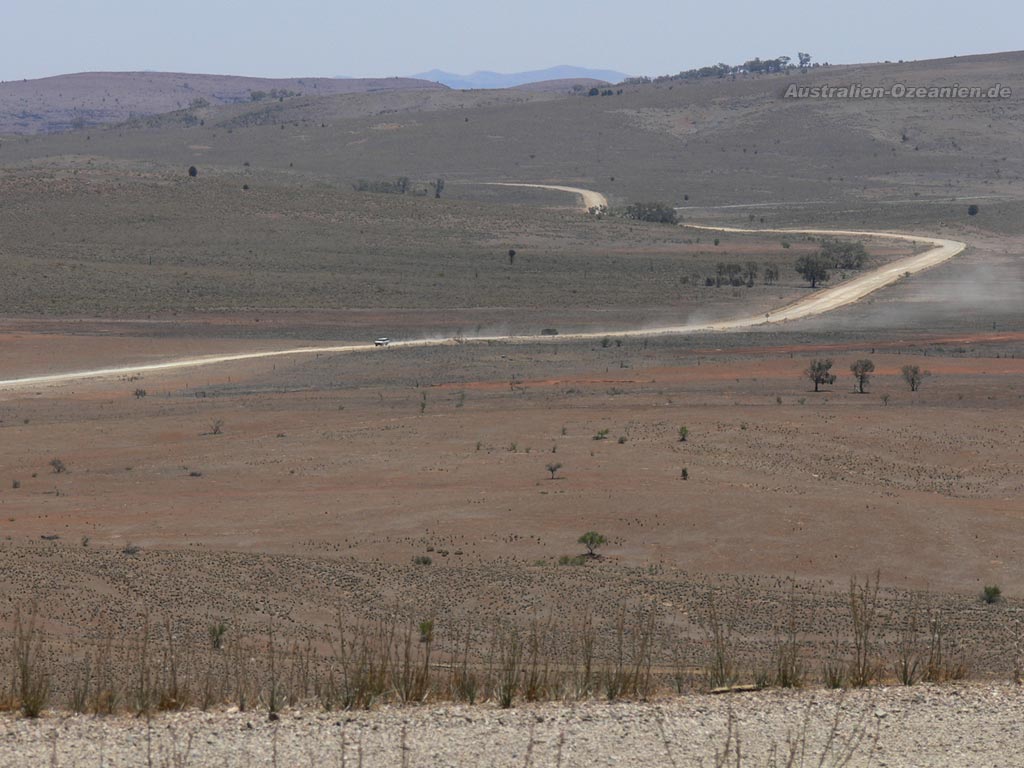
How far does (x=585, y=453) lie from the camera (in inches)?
1377

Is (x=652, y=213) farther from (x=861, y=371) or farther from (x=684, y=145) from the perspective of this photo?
(x=861, y=371)

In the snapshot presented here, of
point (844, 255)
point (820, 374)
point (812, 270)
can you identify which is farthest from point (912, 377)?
point (844, 255)

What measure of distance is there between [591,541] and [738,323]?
44.3 meters

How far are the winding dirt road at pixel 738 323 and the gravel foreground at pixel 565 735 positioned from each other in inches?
1724

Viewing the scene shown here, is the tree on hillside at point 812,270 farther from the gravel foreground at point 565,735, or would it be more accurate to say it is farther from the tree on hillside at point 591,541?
the gravel foreground at point 565,735

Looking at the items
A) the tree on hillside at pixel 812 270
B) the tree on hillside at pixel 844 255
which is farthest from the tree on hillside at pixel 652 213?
the tree on hillside at pixel 812 270

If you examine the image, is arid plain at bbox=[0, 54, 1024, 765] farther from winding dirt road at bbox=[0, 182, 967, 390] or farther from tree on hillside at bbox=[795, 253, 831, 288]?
winding dirt road at bbox=[0, 182, 967, 390]

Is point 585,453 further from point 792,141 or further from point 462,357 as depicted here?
point 792,141

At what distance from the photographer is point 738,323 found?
6756 cm

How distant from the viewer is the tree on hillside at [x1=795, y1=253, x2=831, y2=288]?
80.0m

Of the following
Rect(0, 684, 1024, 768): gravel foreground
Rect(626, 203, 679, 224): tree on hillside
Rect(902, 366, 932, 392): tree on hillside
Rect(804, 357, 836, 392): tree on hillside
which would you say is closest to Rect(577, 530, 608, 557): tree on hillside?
Rect(0, 684, 1024, 768): gravel foreground

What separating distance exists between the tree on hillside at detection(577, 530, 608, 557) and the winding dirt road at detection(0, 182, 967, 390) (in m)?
31.4

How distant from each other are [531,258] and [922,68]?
125121 mm

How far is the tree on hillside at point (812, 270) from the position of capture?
80000 mm
